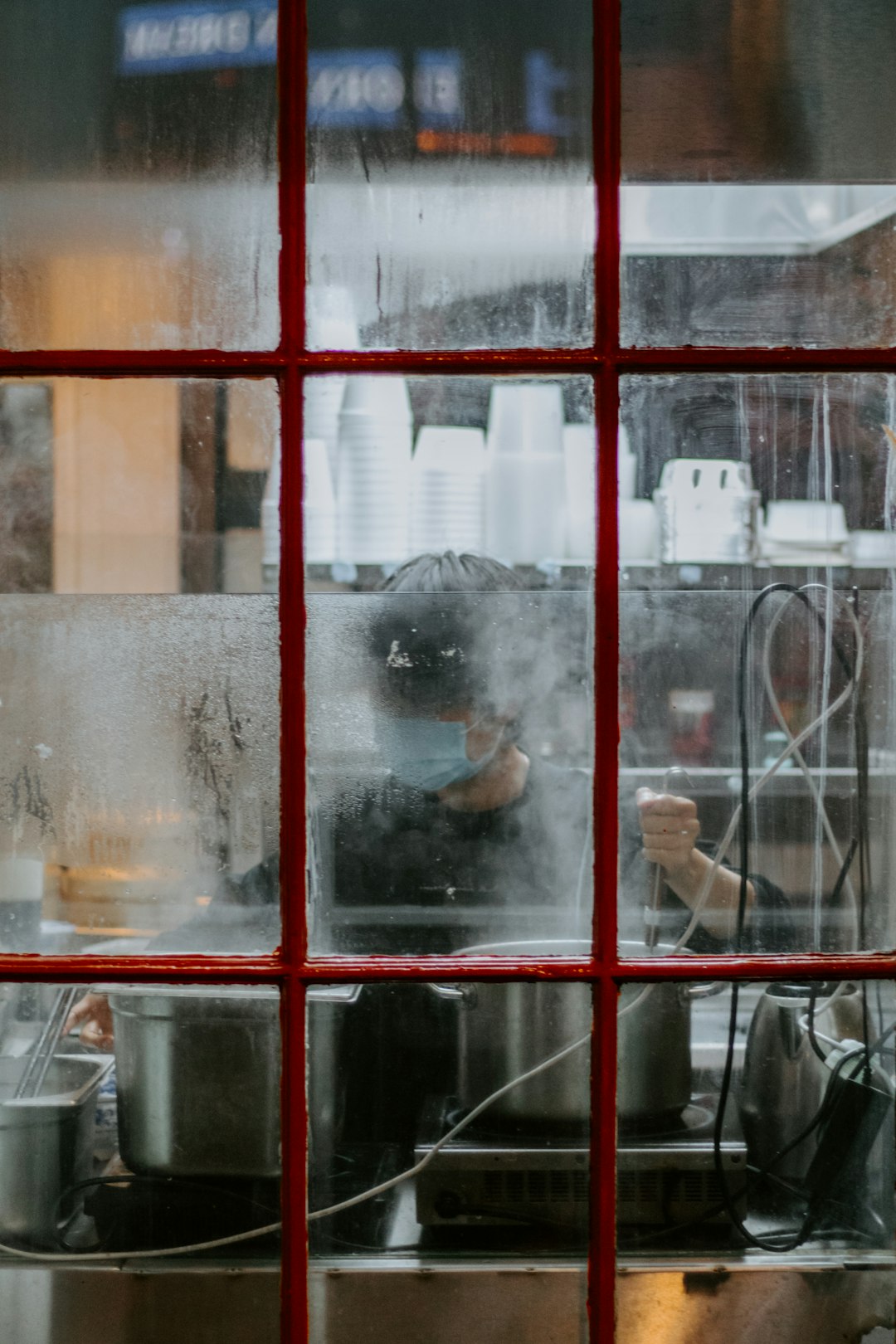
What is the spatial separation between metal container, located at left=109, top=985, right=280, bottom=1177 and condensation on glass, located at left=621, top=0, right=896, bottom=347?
0.79 meters

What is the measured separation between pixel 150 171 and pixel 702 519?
656mm

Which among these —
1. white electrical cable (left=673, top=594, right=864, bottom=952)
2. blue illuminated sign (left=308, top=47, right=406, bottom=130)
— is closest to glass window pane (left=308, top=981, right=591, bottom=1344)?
white electrical cable (left=673, top=594, right=864, bottom=952)

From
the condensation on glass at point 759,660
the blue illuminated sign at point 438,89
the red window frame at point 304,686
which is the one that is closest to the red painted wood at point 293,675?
the red window frame at point 304,686

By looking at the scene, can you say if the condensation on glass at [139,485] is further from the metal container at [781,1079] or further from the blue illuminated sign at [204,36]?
the metal container at [781,1079]

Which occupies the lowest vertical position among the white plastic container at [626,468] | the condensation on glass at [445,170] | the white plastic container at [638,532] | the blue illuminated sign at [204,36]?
the white plastic container at [638,532]

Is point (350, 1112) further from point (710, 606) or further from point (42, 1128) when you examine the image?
point (710, 606)

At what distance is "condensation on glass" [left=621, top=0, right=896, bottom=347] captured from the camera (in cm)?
106

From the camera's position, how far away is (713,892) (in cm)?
106

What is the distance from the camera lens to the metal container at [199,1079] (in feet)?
3.45

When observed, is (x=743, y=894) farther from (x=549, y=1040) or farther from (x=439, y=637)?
(x=439, y=637)

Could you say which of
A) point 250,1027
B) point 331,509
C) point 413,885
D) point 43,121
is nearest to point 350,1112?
point 250,1027

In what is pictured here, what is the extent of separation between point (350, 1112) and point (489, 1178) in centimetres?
15

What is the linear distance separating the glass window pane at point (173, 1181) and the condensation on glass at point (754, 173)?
31.8 inches

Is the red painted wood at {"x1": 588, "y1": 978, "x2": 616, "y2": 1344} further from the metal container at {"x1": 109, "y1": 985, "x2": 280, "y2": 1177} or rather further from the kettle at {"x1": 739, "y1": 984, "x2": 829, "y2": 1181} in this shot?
the metal container at {"x1": 109, "y1": 985, "x2": 280, "y2": 1177}
